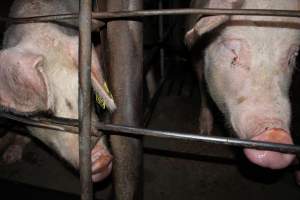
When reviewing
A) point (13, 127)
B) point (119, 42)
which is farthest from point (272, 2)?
point (13, 127)

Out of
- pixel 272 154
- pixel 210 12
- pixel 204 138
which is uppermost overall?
pixel 210 12

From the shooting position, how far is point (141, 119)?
1.44 m

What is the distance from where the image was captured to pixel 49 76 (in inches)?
67.2

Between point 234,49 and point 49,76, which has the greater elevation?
point 234,49

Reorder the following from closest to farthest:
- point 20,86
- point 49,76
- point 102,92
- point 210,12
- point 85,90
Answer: point 210,12 < point 85,90 < point 102,92 < point 20,86 < point 49,76

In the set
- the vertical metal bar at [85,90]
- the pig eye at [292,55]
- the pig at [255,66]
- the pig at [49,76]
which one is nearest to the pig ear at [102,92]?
the pig at [49,76]

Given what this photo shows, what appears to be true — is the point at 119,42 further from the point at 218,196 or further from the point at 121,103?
the point at 218,196

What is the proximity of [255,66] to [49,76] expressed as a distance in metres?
1.03

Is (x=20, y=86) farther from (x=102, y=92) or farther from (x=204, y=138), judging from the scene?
(x=204, y=138)

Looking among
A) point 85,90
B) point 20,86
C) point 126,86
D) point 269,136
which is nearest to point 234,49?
point 269,136

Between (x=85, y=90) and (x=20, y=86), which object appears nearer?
(x=85, y=90)

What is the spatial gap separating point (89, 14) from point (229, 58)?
2.83 feet

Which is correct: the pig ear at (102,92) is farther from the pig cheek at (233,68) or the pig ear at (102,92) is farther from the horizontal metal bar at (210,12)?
the pig cheek at (233,68)

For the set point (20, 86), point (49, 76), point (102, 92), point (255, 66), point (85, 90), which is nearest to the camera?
point (85, 90)
